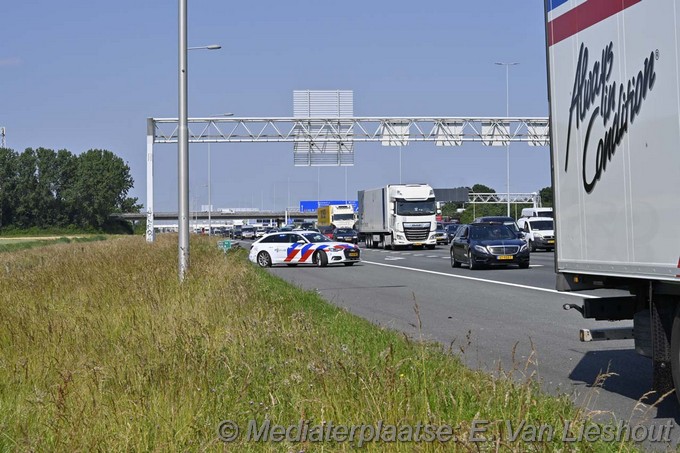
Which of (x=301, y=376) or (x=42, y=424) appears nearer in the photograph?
(x=42, y=424)

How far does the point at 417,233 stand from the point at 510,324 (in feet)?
145

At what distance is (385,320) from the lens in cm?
1775

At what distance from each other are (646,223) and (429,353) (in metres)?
2.53

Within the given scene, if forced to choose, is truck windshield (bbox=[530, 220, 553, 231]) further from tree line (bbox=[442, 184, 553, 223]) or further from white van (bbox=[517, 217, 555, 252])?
tree line (bbox=[442, 184, 553, 223])

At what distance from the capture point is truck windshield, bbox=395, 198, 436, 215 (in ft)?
197

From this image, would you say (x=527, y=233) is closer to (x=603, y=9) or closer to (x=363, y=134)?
(x=363, y=134)

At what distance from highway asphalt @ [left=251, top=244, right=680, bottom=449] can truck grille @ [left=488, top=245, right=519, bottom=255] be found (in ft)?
1.98

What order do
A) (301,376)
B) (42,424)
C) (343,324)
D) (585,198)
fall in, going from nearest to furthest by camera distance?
(42,424), (301,376), (585,198), (343,324)

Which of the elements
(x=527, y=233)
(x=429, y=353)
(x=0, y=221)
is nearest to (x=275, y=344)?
(x=429, y=353)

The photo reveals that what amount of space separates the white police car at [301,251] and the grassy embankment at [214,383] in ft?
92.5

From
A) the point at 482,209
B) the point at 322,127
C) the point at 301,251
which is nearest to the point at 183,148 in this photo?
the point at 301,251

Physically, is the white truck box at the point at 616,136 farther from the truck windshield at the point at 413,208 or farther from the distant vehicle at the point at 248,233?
the distant vehicle at the point at 248,233

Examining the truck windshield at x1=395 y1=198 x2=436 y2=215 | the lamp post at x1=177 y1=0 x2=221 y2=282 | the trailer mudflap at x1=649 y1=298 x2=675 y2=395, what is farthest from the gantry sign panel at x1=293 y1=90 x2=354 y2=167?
the trailer mudflap at x1=649 y1=298 x2=675 y2=395

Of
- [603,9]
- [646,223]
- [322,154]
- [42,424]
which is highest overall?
[322,154]
